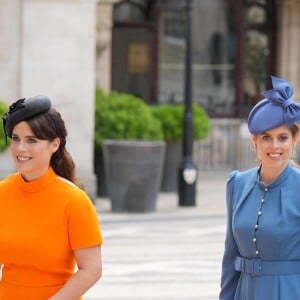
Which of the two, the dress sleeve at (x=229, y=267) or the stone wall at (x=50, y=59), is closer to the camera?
the dress sleeve at (x=229, y=267)

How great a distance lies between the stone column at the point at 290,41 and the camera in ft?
82.1

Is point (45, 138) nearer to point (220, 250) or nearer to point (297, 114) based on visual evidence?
point (297, 114)

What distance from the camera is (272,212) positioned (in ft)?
15.7

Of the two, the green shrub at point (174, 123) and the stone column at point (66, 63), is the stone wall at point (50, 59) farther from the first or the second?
the green shrub at point (174, 123)

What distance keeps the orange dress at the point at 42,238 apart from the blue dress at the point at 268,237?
737mm

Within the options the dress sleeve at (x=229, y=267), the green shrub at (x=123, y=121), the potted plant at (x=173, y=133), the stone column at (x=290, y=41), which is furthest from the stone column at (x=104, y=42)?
the dress sleeve at (x=229, y=267)

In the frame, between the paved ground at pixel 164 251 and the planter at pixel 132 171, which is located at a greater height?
the planter at pixel 132 171

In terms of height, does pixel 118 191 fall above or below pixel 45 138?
below

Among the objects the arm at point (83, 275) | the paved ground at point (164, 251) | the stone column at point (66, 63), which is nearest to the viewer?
the arm at point (83, 275)

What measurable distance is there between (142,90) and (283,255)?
20004mm

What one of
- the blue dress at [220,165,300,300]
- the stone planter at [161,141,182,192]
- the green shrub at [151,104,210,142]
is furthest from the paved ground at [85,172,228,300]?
the blue dress at [220,165,300,300]

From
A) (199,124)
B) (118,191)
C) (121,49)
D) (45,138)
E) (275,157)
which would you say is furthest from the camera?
(121,49)

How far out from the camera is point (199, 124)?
20156mm

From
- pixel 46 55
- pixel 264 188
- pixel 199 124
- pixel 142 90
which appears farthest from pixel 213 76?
pixel 264 188
